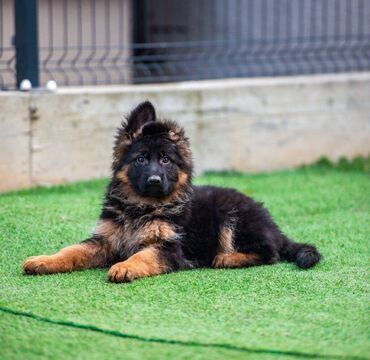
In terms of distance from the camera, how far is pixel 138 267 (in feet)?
20.1

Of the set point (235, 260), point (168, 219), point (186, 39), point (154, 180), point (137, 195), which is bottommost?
point (235, 260)

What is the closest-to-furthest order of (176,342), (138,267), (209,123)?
(176,342) → (138,267) → (209,123)

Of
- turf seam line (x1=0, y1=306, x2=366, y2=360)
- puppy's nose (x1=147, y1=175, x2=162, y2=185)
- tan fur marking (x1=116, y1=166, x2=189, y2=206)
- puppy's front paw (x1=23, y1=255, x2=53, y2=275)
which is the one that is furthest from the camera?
tan fur marking (x1=116, y1=166, x2=189, y2=206)

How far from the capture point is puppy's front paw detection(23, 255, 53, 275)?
6.18 m

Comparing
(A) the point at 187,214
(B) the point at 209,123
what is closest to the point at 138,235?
(A) the point at 187,214

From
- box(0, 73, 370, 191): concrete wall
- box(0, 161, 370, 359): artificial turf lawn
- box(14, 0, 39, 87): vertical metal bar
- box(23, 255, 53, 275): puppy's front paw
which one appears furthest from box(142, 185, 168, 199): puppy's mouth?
box(14, 0, 39, 87): vertical metal bar

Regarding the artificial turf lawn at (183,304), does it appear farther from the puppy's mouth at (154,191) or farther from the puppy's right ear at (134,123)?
the puppy's right ear at (134,123)

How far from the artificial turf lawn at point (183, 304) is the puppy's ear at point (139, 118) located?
1079 mm

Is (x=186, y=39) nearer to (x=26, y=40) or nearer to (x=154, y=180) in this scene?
(x=26, y=40)

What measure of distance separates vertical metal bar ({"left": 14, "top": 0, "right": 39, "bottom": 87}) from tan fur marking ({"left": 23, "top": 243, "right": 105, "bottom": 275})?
3.08 m

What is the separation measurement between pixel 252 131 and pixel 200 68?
45.9 inches

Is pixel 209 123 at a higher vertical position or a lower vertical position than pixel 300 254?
higher

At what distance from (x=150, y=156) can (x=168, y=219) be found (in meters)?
0.47

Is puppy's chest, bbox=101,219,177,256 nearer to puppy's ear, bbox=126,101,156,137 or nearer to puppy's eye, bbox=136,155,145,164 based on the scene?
puppy's eye, bbox=136,155,145,164
